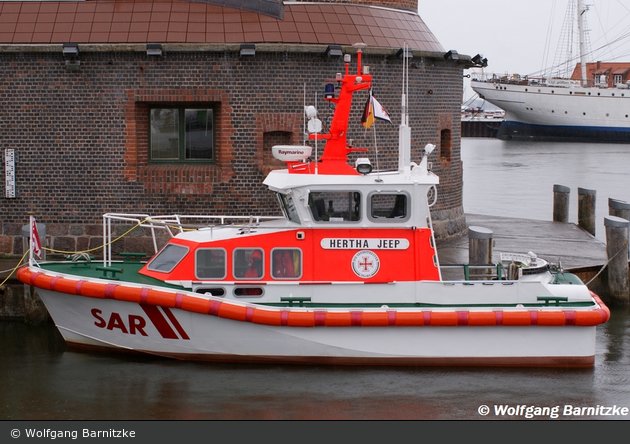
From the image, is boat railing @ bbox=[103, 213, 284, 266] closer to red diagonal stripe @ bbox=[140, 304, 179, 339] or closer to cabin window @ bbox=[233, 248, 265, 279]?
cabin window @ bbox=[233, 248, 265, 279]

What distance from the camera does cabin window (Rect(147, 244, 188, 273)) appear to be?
1262 cm

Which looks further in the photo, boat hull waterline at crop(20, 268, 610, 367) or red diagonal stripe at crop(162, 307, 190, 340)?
red diagonal stripe at crop(162, 307, 190, 340)

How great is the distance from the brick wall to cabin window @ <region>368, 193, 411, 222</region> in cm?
515

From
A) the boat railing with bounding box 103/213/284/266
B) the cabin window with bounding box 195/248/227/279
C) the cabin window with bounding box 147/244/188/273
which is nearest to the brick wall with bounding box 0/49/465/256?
the boat railing with bounding box 103/213/284/266

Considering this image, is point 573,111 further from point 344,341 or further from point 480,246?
point 344,341

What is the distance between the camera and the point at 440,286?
12438 mm

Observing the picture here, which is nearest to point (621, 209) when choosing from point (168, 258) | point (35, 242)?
point (168, 258)

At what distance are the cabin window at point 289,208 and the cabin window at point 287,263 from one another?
0.44 meters

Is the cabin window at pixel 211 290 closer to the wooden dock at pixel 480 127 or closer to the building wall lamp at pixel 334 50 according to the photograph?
the building wall lamp at pixel 334 50

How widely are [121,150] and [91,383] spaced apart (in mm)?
6175

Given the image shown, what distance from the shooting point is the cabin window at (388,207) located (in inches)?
489

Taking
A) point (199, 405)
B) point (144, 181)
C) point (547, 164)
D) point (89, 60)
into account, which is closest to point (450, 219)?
point (144, 181)

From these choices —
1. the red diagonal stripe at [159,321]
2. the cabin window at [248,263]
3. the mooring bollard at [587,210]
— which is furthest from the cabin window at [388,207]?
the mooring bollard at [587,210]

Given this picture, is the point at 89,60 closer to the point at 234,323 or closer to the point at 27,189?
the point at 27,189
